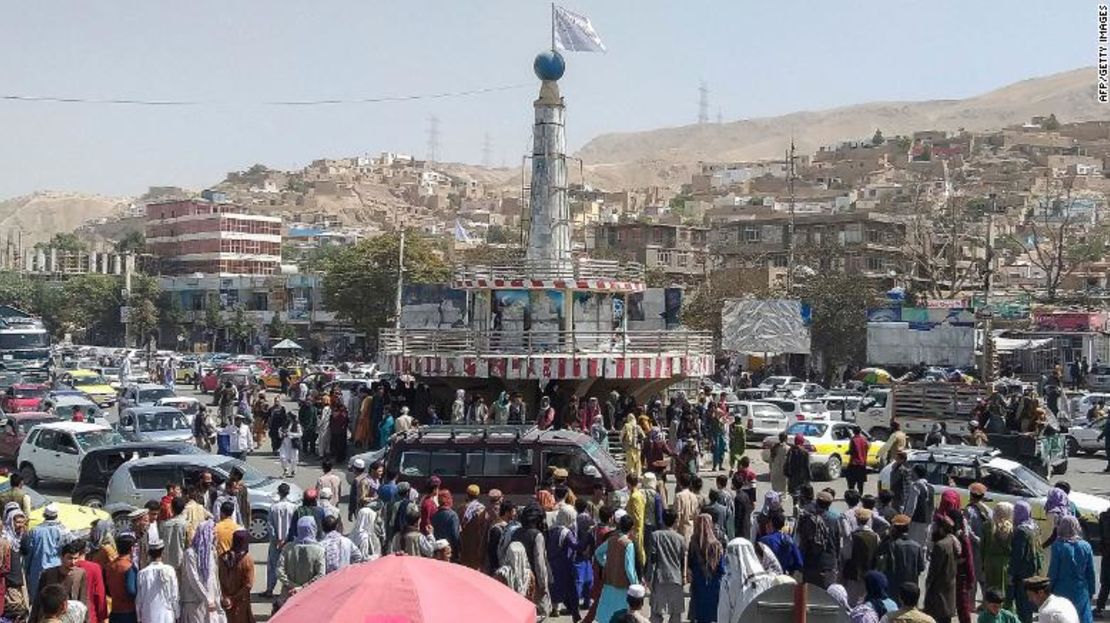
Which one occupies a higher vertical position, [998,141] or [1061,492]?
[998,141]

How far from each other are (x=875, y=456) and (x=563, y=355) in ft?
23.0

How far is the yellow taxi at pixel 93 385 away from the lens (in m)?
40.0

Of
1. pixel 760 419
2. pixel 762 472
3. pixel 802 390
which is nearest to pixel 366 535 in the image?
pixel 762 472

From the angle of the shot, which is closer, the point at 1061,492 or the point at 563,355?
the point at 1061,492

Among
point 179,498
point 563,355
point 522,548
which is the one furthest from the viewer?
point 563,355

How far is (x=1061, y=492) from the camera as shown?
14578 mm

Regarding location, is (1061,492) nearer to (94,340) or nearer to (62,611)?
(62,611)

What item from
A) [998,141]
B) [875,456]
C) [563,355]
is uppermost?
[998,141]

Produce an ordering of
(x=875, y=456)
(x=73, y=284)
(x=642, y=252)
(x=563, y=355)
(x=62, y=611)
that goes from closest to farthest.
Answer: (x=62, y=611), (x=875, y=456), (x=563, y=355), (x=642, y=252), (x=73, y=284)

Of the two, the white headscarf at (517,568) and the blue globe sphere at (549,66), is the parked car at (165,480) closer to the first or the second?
the white headscarf at (517,568)

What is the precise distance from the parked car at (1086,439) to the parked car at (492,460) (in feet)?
54.2

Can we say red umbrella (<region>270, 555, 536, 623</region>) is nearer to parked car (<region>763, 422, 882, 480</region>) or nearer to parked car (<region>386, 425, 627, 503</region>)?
parked car (<region>386, 425, 627, 503</region>)

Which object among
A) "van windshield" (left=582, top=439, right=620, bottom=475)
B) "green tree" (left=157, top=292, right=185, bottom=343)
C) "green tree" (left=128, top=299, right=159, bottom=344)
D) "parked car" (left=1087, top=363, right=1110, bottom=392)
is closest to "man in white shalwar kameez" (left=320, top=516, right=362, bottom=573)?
"van windshield" (left=582, top=439, right=620, bottom=475)

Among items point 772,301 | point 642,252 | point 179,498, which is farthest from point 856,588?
point 642,252
